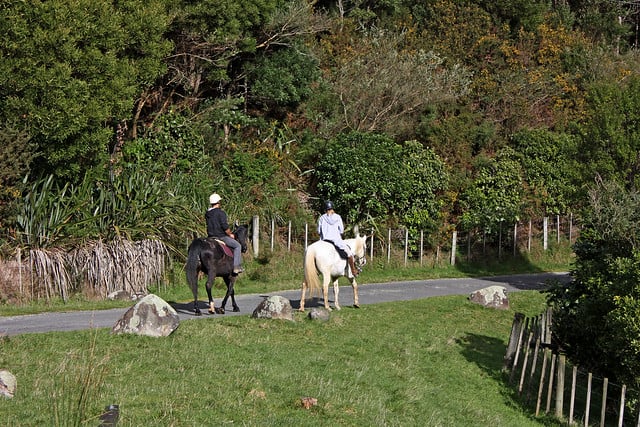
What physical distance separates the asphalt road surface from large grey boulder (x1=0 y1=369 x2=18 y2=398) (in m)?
1.26

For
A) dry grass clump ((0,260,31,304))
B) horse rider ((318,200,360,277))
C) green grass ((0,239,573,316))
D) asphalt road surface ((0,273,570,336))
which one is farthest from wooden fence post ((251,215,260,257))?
horse rider ((318,200,360,277))

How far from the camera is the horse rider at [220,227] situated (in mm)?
17219

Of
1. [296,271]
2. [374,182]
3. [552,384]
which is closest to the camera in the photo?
[552,384]

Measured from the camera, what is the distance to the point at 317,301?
2002 cm

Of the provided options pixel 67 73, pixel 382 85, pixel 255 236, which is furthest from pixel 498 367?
pixel 382 85

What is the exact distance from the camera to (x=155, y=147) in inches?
1129

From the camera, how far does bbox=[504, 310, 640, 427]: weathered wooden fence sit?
13.0m

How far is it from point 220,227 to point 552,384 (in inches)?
304

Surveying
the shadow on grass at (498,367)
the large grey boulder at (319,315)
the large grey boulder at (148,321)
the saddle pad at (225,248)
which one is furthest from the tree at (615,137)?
the large grey boulder at (148,321)

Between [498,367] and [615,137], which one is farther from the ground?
[615,137]

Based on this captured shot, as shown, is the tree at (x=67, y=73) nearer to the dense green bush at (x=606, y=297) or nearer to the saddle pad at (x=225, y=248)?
the saddle pad at (x=225, y=248)

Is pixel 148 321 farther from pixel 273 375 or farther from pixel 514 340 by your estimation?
pixel 514 340

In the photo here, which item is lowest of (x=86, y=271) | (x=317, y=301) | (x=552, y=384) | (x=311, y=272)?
(x=552, y=384)

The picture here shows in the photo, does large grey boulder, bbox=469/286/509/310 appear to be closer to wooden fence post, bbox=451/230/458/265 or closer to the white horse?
the white horse
